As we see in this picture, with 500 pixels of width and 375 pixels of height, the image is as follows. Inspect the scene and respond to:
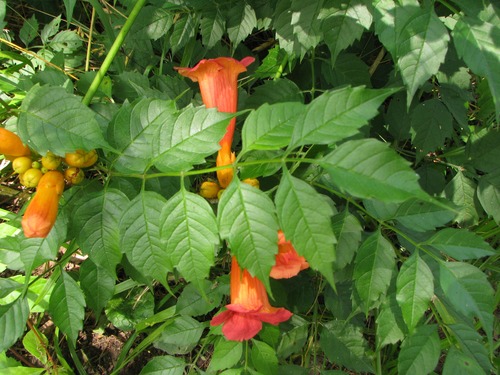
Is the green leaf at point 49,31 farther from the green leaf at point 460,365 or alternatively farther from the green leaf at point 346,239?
the green leaf at point 460,365

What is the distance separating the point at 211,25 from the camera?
209cm

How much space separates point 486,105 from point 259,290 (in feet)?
4.84

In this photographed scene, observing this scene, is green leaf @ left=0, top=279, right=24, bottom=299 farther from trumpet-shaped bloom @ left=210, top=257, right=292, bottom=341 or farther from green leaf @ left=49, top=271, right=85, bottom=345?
trumpet-shaped bloom @ left=210, top=257, right=292, bottom=341

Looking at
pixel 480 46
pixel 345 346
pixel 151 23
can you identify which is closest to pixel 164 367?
pixel 345 346

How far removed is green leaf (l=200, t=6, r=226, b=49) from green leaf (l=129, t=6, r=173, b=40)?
0.54 ft

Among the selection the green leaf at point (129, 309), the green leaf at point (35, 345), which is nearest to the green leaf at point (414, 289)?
the green leaf at point (129, 309)

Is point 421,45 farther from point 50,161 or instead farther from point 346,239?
point 50,161

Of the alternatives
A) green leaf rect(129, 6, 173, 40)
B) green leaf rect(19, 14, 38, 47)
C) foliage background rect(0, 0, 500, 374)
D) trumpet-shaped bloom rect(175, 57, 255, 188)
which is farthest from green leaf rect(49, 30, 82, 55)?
trumpet-shaped bloom rect(175, 57, 255, 188)

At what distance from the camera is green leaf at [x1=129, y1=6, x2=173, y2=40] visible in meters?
2.06

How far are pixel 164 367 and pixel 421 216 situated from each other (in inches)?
54.8

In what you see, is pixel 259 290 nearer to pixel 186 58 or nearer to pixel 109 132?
pixel 109 132

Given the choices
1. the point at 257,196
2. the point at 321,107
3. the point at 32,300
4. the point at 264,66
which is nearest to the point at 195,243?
the point at 257,196

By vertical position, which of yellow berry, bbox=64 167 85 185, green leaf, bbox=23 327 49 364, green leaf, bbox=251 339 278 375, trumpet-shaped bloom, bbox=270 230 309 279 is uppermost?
yellow berry, bbox=64 167 85 185

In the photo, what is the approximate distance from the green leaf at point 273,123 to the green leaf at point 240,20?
40.9 inches
